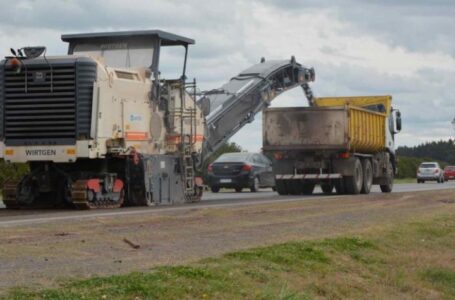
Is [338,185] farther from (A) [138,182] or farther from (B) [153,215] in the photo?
(B) [153,215]

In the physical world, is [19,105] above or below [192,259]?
above

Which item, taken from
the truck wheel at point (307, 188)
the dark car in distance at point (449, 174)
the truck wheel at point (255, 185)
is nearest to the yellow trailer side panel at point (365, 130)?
the truck wheel at point (307, 188)

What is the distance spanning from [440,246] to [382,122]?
59.9 ft

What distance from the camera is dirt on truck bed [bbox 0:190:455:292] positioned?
1142 cm

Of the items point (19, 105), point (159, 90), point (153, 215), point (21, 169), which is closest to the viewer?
point (153, 215)

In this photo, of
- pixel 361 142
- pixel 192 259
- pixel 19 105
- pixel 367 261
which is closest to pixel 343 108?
pixel 361 142

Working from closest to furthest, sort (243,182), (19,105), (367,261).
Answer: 1. (367,261)
2. (19,105)
3. (243,182)

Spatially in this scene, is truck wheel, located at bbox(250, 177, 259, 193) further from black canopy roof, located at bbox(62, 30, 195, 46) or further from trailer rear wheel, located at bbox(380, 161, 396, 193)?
black canopy roof, located at bbox(62, 30, 195, 46)

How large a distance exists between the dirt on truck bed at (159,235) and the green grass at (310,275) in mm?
485

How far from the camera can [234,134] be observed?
3228cm

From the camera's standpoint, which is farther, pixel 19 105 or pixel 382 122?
pixel 382 122

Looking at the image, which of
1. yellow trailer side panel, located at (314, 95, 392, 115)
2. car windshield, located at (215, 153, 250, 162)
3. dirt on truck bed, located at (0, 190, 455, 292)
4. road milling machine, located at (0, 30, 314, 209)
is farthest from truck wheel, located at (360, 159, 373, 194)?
dirt on truck bed, located at (0, 190, 455, 292)

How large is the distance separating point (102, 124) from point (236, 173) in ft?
52.5

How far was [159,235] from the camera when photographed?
15.2 meters
